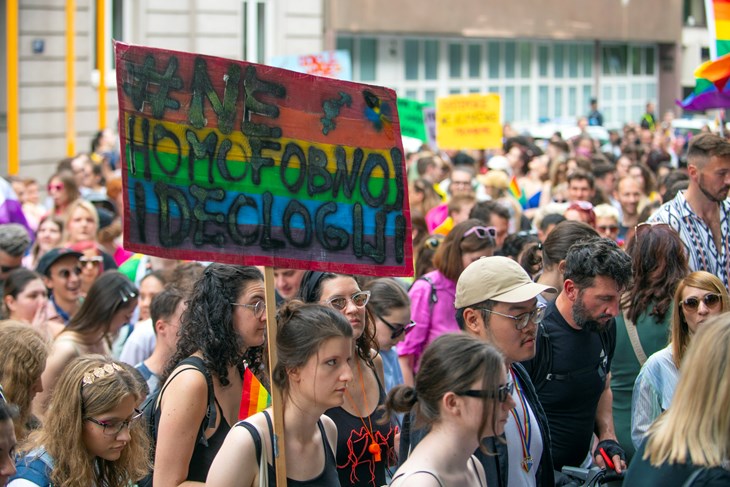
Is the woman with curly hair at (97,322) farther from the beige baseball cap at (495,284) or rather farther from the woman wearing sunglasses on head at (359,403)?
the beige baseball cap at (495,284)

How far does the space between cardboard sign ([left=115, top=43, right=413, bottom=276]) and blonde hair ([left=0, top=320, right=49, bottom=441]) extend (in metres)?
1.00

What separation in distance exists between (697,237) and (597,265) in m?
1.69

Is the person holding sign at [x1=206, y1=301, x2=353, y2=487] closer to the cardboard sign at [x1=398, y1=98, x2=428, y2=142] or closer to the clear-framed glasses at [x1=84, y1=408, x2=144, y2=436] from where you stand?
the clear-framed glasses at [x1=84, y1=408, x2=144, y2=436]

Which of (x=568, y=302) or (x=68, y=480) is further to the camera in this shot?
(x=568, y=302)

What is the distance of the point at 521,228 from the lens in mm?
10336

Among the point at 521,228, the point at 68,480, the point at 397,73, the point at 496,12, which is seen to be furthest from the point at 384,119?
the point at 496,12

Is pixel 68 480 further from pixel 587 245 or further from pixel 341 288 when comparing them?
pixel 587 245

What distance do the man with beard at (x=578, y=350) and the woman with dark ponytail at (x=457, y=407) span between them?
5.01 feet

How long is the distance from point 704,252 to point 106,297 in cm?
339

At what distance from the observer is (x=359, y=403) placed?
4625 mm

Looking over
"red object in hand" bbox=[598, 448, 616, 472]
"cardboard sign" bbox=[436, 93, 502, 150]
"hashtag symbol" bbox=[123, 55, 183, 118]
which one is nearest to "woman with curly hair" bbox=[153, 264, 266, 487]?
"hashtag symbol" bbox=[123, 55, 183, 118]

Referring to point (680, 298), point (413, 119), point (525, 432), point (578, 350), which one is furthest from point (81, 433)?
point (413, 119)

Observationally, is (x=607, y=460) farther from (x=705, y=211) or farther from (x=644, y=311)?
(x=705, y=211)

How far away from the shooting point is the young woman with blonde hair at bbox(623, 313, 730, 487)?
2852mm
